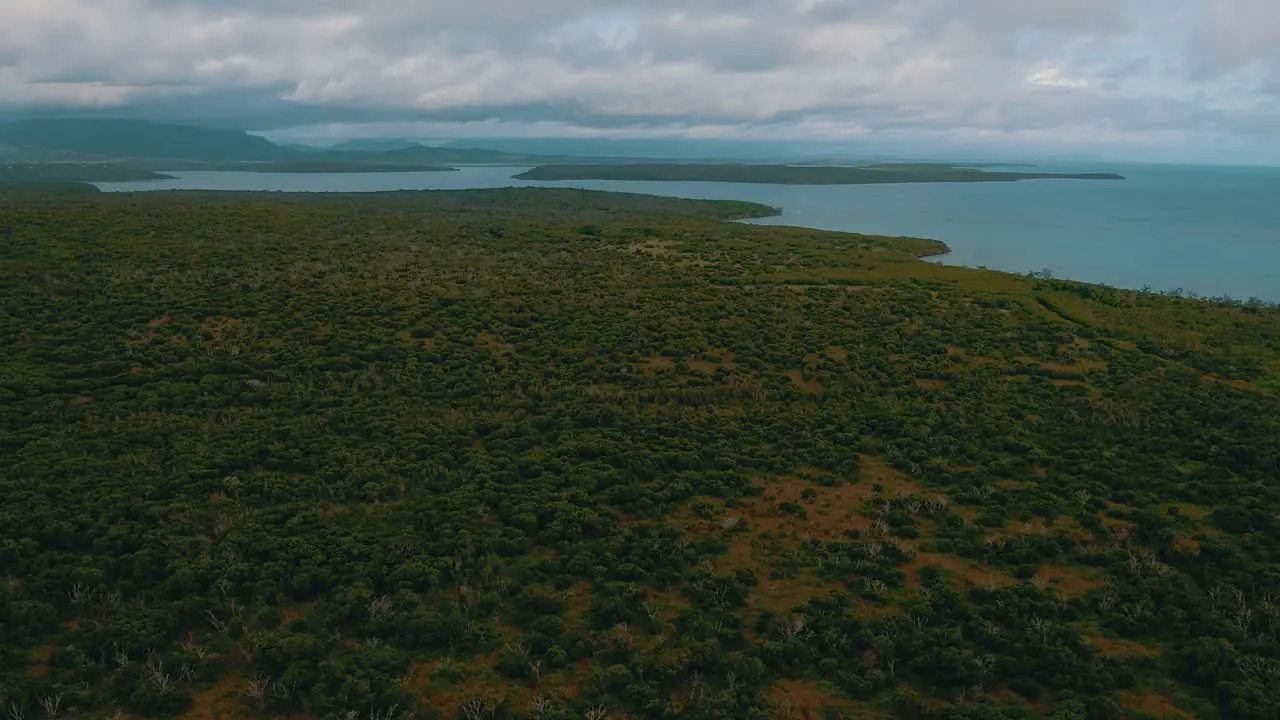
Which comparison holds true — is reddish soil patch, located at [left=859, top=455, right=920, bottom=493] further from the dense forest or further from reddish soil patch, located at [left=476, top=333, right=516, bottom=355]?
reddish soil patch, located at [left=476, top=333, right=516, bottom=355]

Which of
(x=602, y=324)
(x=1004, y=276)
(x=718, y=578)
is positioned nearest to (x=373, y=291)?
(x=602, y=324)

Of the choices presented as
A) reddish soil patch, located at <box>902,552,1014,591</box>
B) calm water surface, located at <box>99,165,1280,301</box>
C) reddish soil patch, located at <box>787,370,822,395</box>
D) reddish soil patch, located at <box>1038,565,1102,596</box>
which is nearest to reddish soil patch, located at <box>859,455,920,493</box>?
reddish soil patch, located at <box>902,552,1014,591</box>

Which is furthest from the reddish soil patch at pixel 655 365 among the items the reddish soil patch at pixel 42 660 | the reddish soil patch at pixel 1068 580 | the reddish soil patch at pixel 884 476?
the reddish soil patch at pixel 42 660

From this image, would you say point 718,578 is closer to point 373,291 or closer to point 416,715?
point 416,715

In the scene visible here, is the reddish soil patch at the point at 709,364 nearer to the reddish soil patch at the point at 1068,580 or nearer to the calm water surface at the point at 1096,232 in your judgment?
the reddish soil patch at the point at 1068,580

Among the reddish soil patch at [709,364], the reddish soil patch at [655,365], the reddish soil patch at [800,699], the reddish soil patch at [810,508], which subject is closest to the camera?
the reddish soil patch at [800,699]

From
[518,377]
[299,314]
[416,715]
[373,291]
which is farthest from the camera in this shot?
[373,291]

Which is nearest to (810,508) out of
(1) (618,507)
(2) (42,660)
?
(1) (618,507)
